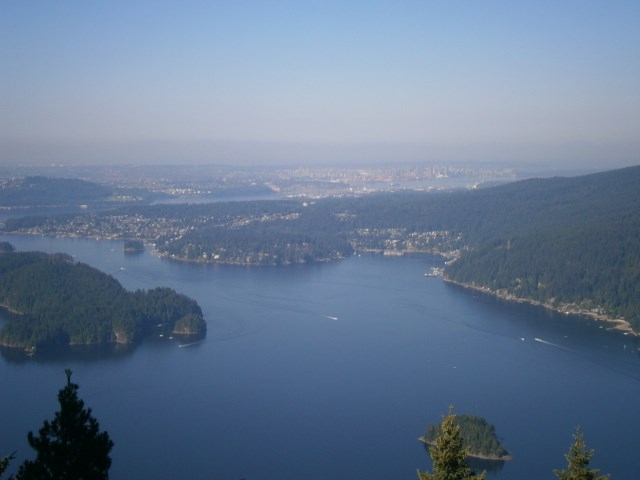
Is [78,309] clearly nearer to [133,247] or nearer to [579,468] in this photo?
[133,247]

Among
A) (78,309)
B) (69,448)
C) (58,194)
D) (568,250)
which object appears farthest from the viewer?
(58,194)

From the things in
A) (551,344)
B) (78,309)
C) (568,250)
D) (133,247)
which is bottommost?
(133,247)

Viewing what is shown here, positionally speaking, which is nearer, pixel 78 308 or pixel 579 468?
pixel 579 468

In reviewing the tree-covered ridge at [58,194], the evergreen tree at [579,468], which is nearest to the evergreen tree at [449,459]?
the evergreen tree at [579,468]

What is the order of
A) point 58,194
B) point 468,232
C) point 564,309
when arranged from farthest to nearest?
point 58,194
point 468,232
point 564,309

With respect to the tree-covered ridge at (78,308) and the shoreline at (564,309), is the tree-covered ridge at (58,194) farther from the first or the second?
the shoreline at (564,309)

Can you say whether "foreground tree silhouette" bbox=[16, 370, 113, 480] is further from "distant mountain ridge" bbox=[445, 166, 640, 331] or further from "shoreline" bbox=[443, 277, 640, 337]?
"distant mountain ridge" bbox=[445, 166, 640, 331]

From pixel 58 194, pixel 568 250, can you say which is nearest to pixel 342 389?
pixel 568 250
